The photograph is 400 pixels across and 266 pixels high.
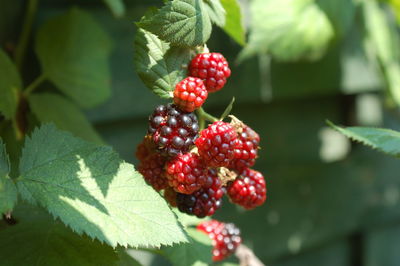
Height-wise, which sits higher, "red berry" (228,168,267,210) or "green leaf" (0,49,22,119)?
"green leaf" (0,49,22,119)

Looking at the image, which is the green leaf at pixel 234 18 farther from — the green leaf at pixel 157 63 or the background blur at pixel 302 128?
the background blur at pixel 302 128

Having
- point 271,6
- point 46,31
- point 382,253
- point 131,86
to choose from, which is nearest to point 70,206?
point 46,31

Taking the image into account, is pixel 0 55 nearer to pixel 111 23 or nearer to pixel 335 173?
pixel 111 23

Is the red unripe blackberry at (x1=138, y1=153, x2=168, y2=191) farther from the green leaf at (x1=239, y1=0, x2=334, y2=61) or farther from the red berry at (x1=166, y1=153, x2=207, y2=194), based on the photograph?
the green leaf at (x1=239, y1=0, x2=334, y2=61)

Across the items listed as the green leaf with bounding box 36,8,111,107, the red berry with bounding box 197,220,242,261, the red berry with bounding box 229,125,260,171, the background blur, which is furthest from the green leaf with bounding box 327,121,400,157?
the background blur

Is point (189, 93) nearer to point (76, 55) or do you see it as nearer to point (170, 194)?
point (170, 194)

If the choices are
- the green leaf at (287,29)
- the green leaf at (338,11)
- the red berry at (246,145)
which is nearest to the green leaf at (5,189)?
the red berry at (246,145)
